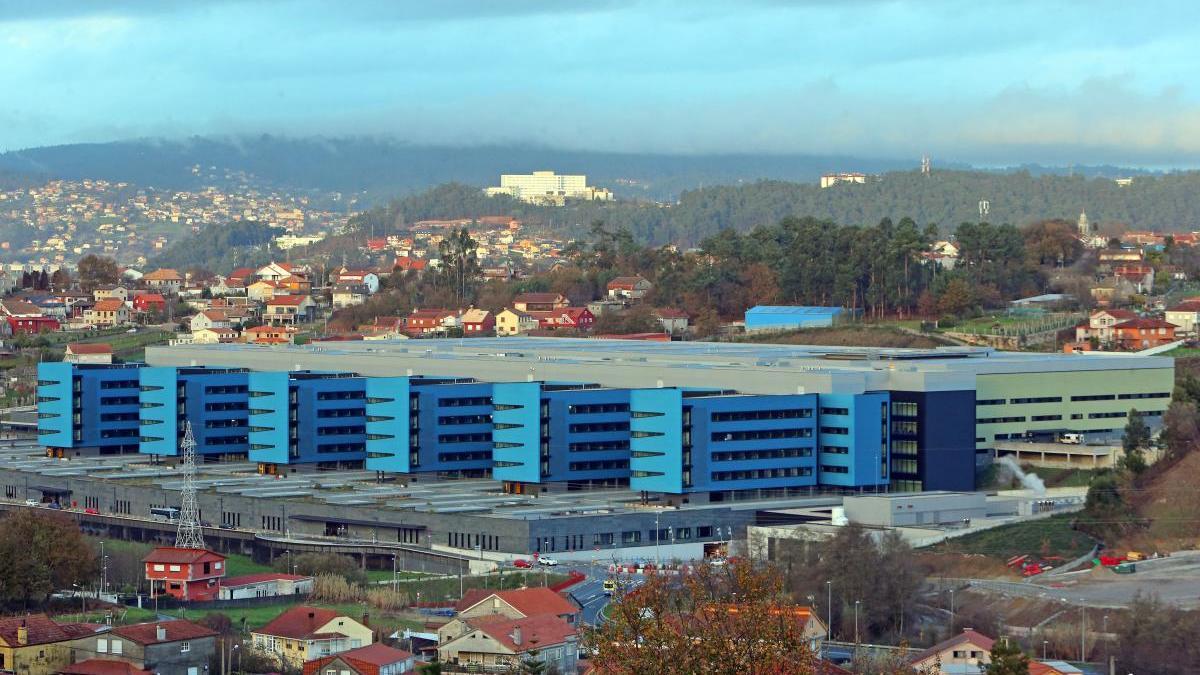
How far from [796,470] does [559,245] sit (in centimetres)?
12817

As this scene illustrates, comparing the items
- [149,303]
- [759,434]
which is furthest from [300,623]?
[149,303]

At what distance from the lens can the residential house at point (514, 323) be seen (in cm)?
10050

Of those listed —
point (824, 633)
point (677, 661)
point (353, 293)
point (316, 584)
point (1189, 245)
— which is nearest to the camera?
point (677, 661)

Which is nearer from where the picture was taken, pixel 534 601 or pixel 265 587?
pixel 534 601

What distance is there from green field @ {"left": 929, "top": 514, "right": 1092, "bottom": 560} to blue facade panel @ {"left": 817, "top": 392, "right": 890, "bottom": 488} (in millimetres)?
6403

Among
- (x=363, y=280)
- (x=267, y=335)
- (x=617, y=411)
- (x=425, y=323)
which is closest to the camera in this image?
(x=617, y=411)

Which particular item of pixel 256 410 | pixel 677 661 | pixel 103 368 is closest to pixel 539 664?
pixel 677 661

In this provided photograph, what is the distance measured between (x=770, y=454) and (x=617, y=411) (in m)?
4.80

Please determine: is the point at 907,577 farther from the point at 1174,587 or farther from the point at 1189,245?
the point at 1189,245

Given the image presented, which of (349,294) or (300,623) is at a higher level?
(349,294)

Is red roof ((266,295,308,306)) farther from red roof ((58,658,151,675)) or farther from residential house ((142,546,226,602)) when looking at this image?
red roof ((58,658,151,675))

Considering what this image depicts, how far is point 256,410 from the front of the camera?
2594 inches

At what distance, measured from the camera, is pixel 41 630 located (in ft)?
118

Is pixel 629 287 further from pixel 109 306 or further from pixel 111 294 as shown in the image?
pixel 111 294
